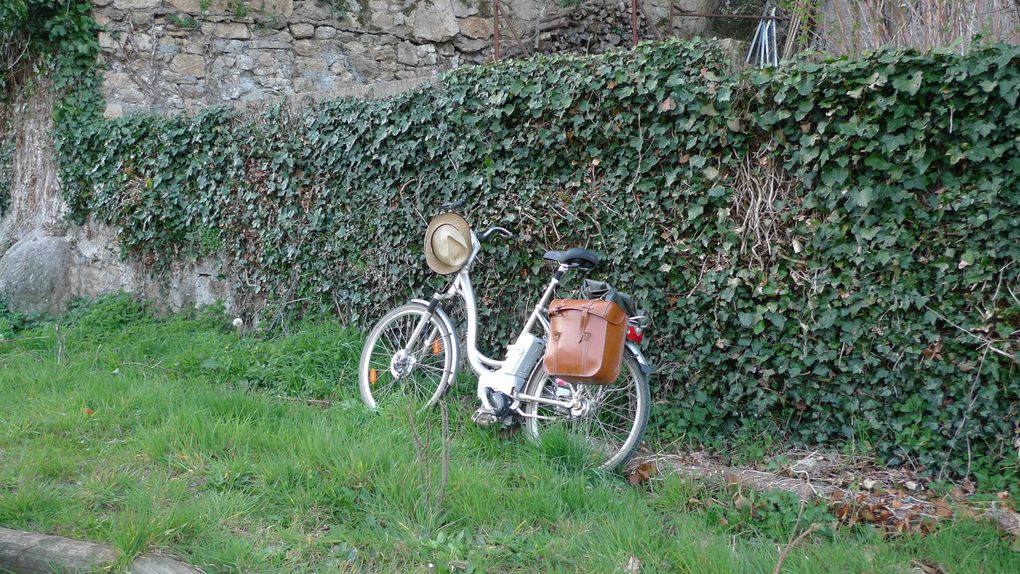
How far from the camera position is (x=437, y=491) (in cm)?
335

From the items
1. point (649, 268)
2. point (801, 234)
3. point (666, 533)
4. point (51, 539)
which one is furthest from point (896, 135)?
point (51, 539)

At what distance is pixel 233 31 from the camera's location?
8719 mm

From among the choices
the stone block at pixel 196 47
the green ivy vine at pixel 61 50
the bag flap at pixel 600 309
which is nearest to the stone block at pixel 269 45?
the stone block at pixel 196 47

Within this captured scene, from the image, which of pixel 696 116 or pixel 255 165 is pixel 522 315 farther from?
pixel 255 165

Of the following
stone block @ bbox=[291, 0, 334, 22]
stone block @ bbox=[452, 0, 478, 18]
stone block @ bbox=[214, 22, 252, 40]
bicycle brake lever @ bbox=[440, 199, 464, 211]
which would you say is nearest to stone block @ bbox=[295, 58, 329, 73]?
stone block @ bbox=[291, 0, 334, 22]

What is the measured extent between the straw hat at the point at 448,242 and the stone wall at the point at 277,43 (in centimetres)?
379

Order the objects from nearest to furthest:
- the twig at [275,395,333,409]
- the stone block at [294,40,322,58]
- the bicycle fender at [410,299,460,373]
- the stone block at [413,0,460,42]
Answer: the bicycle fender at [410,299,460,373] < the twig at [275,395,333,409] < the stone block at [294,40,322,58] < the stone block at [413,0,460,42]

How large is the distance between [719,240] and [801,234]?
43cm

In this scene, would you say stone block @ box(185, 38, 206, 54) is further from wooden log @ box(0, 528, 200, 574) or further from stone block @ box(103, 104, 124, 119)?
wooden log @ box(0, 528, 200, 574)

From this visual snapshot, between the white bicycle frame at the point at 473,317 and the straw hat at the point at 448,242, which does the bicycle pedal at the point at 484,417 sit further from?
the straw hat at the point at 448,242

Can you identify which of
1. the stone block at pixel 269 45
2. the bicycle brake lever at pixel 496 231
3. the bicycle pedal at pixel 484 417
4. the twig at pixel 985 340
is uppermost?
the stone block at pixel 269 45

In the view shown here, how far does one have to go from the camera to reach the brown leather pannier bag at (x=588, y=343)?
3.66 m

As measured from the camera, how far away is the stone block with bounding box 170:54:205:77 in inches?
336

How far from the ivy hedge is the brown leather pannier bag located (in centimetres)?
74
